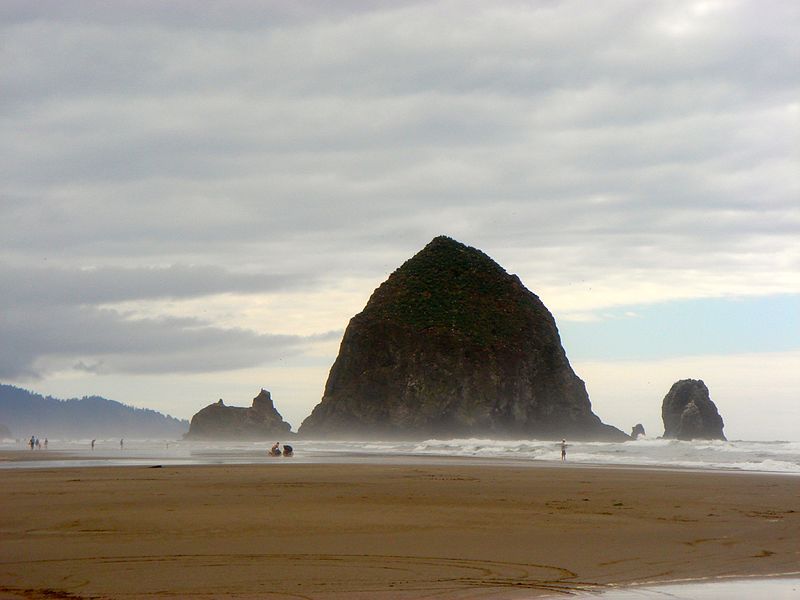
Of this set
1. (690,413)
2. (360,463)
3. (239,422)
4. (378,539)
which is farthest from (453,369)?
(378,539)

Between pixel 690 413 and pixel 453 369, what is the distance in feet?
77.8

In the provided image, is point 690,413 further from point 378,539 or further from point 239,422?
point 378,539

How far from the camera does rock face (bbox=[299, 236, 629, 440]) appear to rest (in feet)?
298

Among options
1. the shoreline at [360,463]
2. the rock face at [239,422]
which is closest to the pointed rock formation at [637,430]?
the rock face at [239,422]

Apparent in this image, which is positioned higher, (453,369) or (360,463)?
(453,369)

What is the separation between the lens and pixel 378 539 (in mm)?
11047

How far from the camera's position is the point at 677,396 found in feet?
292

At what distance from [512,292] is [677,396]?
23.2 m

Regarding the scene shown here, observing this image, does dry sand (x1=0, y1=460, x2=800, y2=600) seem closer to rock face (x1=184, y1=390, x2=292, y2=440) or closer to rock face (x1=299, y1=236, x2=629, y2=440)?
rock face (x1=299, y1=236, x2=629, y2=440)

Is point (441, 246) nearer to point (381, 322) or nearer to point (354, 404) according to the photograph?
point (381, 322)

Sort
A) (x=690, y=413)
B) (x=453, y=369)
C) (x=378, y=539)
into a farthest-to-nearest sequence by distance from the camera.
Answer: (x=453, y=369) → (x=690, y=413) → (x=378, y=539)

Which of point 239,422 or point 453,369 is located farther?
point 239,422

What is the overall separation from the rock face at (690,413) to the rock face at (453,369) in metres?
6.32

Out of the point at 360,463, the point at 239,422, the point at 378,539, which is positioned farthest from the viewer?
the point at 239,422
